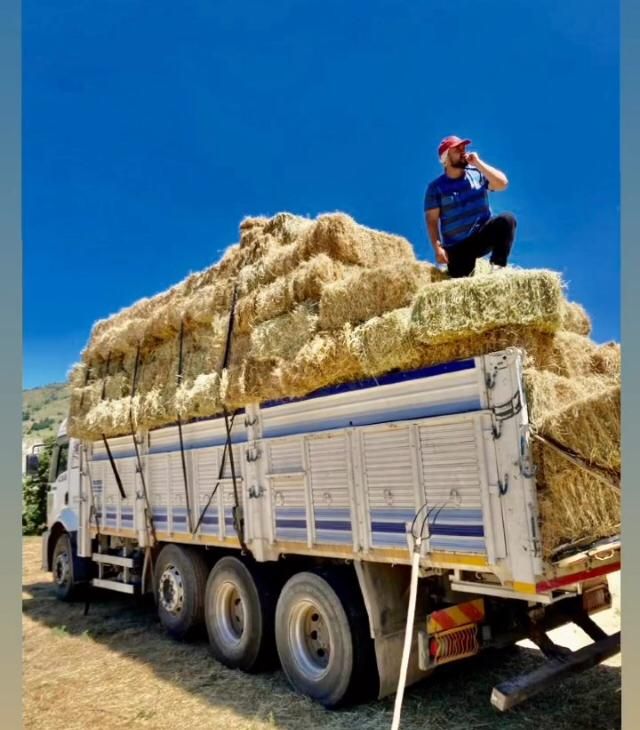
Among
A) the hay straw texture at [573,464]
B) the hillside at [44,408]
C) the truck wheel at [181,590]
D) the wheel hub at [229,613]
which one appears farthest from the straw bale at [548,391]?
the hillside at [44,408]

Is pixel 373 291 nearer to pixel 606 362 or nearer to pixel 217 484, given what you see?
pixel 606 362

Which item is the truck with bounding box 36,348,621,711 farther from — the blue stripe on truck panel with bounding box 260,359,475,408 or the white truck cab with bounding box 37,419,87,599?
the white truck cab with bounding box 37,419,87,599

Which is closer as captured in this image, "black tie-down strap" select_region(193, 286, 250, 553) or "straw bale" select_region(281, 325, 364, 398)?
"straw bale" select_region(281, 325, 364, 398)

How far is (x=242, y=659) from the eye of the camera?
Result: 7.70m

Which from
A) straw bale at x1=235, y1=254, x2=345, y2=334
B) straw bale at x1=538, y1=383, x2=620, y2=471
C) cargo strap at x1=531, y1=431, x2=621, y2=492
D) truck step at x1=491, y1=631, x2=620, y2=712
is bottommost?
truck step at x1=491, y1=631, x2=620, y2=712

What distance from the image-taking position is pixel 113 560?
11.1 metres

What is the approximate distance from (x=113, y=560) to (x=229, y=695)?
15.4ft

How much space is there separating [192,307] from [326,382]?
3299mm

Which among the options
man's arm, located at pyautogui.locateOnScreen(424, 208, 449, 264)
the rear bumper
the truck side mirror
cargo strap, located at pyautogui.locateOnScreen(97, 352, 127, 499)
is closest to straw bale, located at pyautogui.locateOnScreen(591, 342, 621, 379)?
man's arm, located at pyautogui.locateOnScreen(424, 208, 449, 264)

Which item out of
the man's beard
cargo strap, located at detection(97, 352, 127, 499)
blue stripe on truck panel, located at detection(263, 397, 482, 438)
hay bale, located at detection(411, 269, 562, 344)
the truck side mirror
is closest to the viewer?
hay bale, located at detection(411, 269, 562, 344)

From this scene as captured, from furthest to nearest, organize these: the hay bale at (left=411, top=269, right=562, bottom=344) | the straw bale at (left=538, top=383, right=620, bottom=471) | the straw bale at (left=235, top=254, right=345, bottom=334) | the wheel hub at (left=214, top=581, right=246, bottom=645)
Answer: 1. the wheel hub at (left=214, top=581, right=246, bottom=645)
2. the straw bale at (left=235, top=254, right=345, bottom=334)
3. the hay bale at (left=411, top=269, right=562, bottom=344)
4. the straw bale at (left=538, top=383, right=620, bottom=471)

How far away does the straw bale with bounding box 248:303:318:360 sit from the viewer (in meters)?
6.97

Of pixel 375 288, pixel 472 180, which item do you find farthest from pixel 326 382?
pixel 472 180

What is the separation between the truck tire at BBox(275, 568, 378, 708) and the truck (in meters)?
0.02
